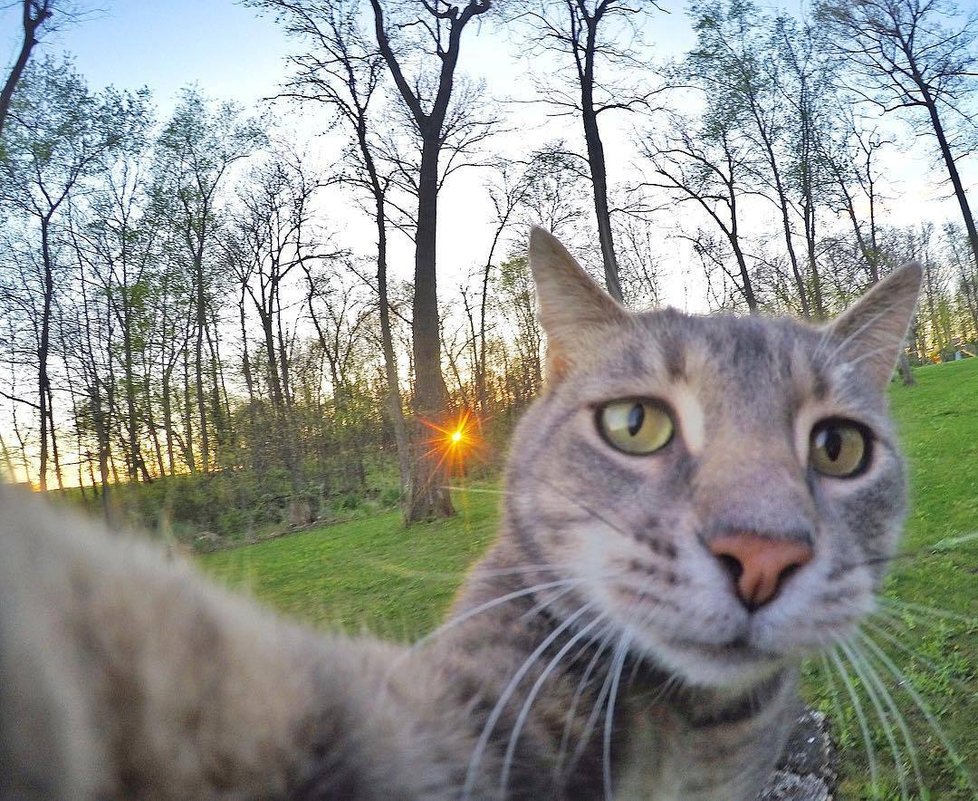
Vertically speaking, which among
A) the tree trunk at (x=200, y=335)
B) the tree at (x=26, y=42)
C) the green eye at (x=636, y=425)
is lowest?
the green eye at (x=636, y=425)

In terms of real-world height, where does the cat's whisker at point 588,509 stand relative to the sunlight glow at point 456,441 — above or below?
below

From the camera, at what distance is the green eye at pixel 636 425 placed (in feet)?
3.33

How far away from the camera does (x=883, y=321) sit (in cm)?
140

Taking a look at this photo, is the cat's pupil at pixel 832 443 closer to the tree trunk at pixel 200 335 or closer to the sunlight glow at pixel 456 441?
the sunlight glow at pixel 456 441

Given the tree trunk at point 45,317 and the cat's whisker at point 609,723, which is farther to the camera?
the tree trunk at point 45,317

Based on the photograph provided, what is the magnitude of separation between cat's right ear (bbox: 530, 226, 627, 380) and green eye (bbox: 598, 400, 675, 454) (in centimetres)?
24

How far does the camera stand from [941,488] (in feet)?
13.2

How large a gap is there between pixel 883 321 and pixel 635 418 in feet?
2.71

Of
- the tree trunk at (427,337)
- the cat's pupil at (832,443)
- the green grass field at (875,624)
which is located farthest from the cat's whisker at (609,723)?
the tree trunk at (427,337)

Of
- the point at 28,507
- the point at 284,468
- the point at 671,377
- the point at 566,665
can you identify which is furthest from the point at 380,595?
the point at 284,468

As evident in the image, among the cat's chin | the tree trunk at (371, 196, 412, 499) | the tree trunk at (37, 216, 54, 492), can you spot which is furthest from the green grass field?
the tree trunk at (37, 216, 54, 492)

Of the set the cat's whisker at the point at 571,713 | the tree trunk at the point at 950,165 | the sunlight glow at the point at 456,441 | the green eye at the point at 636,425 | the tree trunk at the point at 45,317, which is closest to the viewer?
the cat's whisker at the point at 571,713

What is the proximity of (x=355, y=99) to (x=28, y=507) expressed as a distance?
15.5 feet

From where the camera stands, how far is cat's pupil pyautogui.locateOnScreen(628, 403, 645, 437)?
104 centimetres
